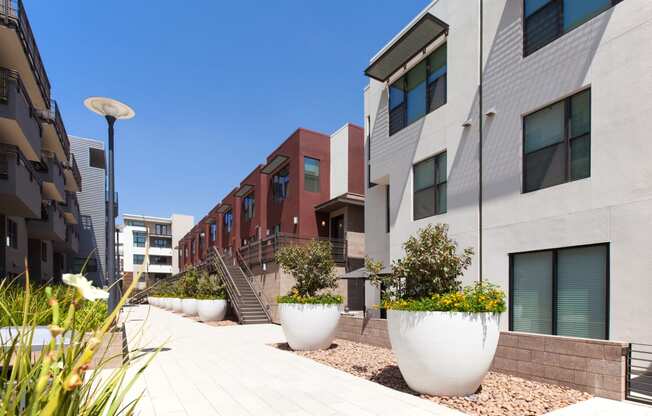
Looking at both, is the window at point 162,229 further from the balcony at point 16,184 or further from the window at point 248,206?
the balcony at point 16,184

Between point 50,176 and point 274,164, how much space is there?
12.7 metres

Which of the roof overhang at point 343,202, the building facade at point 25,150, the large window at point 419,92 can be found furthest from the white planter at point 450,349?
the roof overhang at point 343,202

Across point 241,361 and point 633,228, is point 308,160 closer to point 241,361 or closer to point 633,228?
point 241,361

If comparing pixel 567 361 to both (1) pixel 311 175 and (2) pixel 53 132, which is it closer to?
(1) pixel 311 175

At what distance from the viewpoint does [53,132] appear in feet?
73.2

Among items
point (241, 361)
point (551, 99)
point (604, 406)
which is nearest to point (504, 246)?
point (551, 99)

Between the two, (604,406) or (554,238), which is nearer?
(604,406)

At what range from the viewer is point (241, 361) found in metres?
9.07

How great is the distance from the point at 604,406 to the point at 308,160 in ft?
59.3

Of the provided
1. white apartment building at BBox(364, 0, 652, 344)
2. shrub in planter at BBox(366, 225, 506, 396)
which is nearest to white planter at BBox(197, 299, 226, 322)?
white apartment building at BBox(364, 0, 652, 344)

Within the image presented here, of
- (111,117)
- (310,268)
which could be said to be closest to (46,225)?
(111,117)

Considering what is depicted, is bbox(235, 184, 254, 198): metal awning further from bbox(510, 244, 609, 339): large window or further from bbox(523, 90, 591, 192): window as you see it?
bbox(510, 244, 609, 339): large window

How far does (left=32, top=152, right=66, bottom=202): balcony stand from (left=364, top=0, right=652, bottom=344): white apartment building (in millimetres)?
19910

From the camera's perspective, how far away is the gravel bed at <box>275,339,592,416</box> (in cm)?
553
